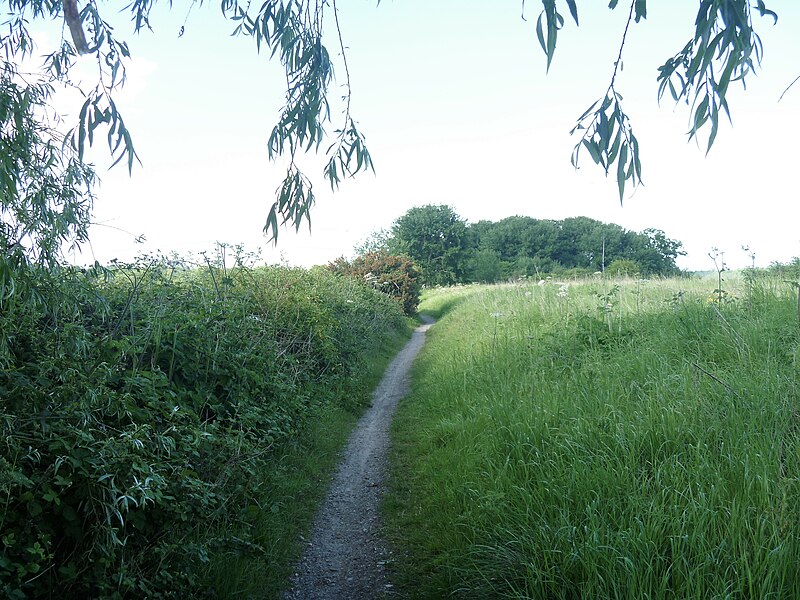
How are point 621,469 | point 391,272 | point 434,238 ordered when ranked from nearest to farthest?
point 621,469 → point 391,272 → point 434,238

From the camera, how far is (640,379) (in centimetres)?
597

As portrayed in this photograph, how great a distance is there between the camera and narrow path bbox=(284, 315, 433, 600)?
167 inches

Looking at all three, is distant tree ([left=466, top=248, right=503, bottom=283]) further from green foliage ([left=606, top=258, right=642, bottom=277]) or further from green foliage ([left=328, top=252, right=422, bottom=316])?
green foliage ([left=328, top=252, right=422, bottom=316])

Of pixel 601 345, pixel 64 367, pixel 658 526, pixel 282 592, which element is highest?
pixel 64 367

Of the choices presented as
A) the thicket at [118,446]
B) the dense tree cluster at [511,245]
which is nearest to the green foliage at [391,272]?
the dense tree cluster at [511,245]

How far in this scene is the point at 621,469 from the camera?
411 cm

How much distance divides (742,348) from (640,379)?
3.82ft

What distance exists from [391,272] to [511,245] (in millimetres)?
48100

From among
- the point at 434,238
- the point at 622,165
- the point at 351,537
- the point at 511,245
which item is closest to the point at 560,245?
the point at 511,245

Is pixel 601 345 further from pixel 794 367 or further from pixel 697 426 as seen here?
pixel 697 426

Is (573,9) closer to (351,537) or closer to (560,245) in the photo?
(351,537)

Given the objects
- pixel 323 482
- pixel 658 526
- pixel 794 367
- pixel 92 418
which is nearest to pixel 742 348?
pixel 794 367

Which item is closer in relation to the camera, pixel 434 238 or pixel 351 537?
pixel 351 537

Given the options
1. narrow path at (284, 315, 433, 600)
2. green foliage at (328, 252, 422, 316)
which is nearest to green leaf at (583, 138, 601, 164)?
narrow path at (284, 315, 433, 600)
